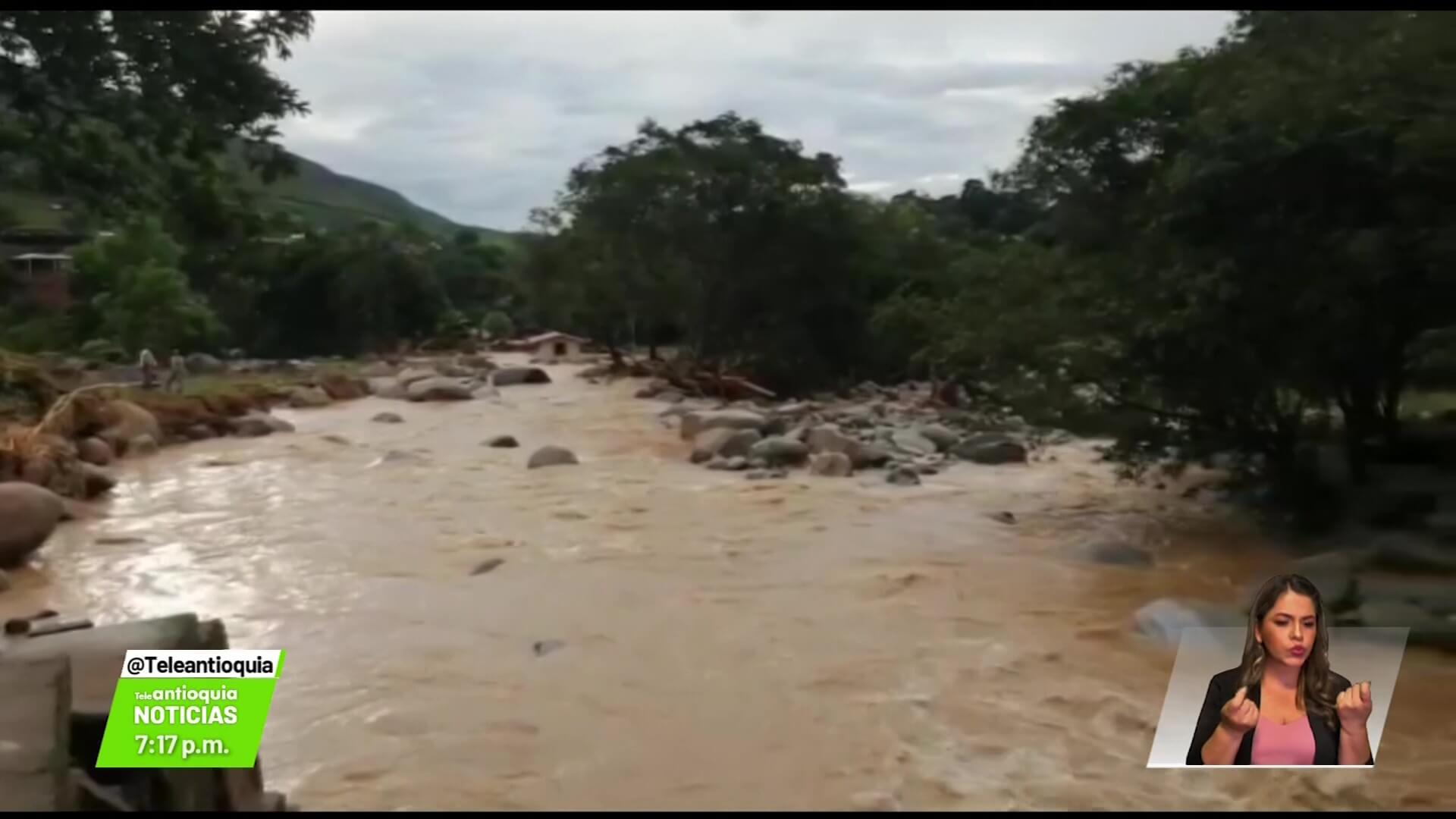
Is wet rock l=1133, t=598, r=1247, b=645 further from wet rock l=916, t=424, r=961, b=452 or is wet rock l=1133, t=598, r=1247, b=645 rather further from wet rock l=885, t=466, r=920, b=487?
wet rock l=916, t=424, r=961, b=452

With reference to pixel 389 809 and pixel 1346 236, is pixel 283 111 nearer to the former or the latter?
pixel 389 809

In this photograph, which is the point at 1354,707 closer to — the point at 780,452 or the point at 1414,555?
the point at 1414,555

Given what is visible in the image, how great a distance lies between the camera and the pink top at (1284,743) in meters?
2.43

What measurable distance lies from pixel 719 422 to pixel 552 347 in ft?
36.4

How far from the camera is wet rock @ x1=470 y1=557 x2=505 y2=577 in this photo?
5.19 m

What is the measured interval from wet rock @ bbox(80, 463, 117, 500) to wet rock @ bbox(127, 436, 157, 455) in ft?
5.80

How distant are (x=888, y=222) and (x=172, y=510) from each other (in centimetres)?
1035

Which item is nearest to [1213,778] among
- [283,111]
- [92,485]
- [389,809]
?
[389,809]

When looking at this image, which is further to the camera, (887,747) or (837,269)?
(837,269)

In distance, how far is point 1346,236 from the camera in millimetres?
4602

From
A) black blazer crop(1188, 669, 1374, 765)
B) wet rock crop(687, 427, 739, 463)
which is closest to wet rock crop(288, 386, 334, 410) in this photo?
wet rock crop(687, 427, 739, 463)

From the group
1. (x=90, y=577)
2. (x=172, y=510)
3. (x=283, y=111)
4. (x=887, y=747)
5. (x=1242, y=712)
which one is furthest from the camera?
(x=172, y=510)

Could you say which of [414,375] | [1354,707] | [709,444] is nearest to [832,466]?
[709,444]

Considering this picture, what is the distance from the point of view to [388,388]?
49.7ft
